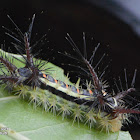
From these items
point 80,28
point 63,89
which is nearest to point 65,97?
point 63,89

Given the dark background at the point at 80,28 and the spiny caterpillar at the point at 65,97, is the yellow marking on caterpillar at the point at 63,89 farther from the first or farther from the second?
the dark background at the point at 80,28

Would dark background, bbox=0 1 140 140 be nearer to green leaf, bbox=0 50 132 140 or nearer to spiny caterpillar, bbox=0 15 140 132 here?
spiny caterpillar, bbox=0 15 140 132

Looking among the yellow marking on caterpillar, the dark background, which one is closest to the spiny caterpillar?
the yellow marking on caterpillar

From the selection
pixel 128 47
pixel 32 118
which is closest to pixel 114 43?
pixel 128 47

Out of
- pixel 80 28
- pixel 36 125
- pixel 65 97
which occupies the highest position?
pixel 80 28

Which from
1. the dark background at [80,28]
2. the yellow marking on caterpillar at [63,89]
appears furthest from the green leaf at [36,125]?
the dark background at [80,28]

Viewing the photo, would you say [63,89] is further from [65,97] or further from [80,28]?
[80,28]
